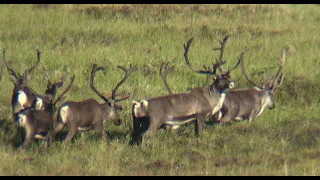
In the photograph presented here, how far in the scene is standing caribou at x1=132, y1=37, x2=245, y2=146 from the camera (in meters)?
13.8

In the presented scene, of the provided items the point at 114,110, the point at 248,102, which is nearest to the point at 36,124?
the point at 114,110

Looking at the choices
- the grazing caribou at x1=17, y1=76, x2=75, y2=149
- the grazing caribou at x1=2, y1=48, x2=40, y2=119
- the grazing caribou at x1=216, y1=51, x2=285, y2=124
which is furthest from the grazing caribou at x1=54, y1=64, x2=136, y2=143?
the grazing caribou at x1=216, y1=51, x2=285, y2=124

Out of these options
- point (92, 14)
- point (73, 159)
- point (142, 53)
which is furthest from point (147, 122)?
point (92, 14)

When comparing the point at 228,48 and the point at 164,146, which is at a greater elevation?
the point at 228,48

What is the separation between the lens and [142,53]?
19.7 metres

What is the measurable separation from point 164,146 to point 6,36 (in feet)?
27.1

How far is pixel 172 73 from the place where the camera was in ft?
60.0

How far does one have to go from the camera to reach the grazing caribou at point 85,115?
1375 centimetres

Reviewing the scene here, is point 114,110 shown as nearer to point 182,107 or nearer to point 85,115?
point 85,115

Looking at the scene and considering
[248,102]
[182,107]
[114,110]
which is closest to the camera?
[182,107]

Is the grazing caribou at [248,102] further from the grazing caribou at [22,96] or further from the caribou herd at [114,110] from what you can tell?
the grazing caribou at [22,96]

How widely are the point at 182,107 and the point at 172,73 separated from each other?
13.3 ft

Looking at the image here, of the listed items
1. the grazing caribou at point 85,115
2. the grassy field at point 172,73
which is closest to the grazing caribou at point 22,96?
the grassy field at point 172,73
